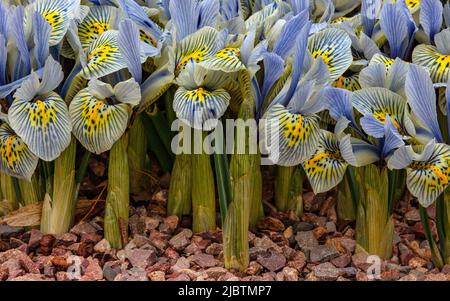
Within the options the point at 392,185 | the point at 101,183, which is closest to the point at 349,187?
the point at 392,185

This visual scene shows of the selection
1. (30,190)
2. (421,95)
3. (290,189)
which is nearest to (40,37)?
(30,190)

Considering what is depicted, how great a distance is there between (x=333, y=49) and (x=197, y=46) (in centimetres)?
47

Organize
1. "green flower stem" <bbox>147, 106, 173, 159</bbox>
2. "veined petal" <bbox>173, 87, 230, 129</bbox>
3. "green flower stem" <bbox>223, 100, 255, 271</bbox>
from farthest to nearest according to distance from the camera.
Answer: "green flower stem" <bbox>147, 106, 173, 159</bbox>
"green flower stem" <bbox>223, 100, 255, 271</bbox>
"veined petal" <bbox>173, 87, 230, 129</bbox>

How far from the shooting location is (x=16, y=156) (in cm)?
285

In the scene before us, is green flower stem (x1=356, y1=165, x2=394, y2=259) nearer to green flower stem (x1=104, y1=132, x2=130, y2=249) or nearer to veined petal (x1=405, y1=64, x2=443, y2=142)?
veined petal (x1=405, y1=64, x2=443, y2=142)

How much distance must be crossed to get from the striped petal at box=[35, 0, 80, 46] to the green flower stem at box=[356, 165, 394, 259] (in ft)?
3.65

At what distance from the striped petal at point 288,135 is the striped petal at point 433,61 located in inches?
20.8

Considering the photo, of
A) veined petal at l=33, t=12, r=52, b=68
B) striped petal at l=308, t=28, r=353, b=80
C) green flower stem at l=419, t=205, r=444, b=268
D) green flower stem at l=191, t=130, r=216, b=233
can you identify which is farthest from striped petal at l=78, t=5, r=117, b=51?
green flower stem at l=419, t=205, r=444, b=268

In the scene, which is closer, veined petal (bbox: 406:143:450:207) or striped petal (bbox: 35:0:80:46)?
veined petal (bbox: 406:143:450:207)

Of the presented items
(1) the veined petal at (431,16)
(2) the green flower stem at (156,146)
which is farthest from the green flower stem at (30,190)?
(1) the veined petal at (431,16)

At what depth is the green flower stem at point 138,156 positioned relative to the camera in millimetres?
3227

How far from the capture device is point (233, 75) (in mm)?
2830

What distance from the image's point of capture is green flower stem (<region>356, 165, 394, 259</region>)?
2.88m

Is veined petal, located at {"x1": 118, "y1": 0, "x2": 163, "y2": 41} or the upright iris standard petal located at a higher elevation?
veined petal, located at {"x1": 118, "y1": 0, "x2": 163, "y2": 41}
